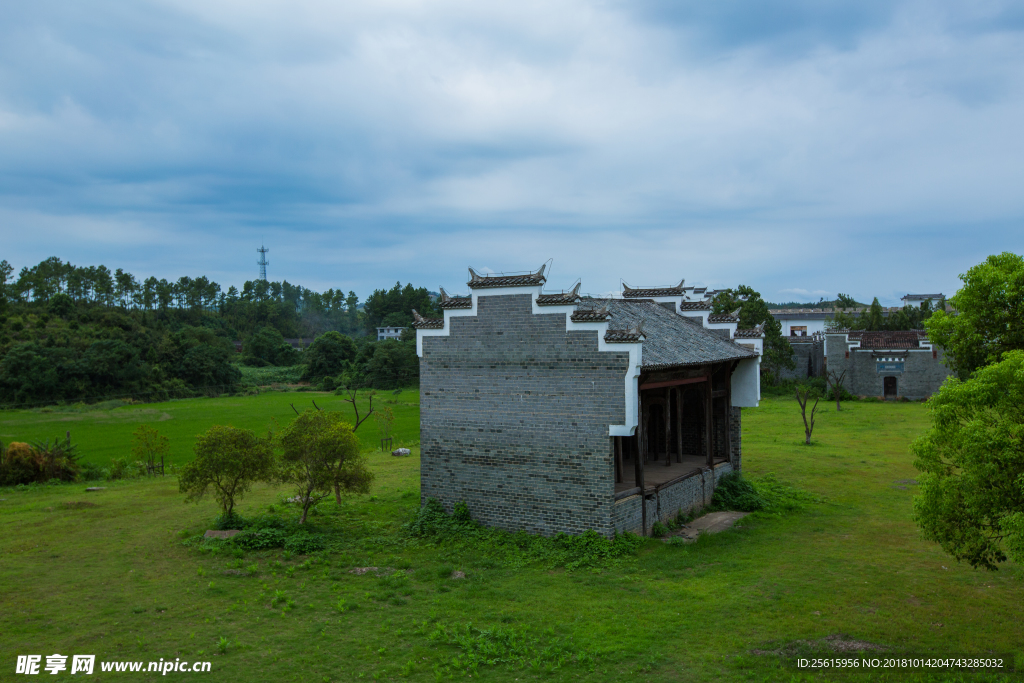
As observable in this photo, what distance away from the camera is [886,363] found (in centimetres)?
4519

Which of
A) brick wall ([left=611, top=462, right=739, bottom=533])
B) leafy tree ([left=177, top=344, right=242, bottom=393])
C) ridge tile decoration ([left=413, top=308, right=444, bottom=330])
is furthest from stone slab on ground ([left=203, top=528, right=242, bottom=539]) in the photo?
leafy tree ([left=177, top=344, right=242, bottom=393])

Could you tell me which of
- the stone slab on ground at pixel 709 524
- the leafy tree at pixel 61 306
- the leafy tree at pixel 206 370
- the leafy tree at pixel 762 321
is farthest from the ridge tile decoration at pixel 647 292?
the leafy tree at pixel 61 306

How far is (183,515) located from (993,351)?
18.3m

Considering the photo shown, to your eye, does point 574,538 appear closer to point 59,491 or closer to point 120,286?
point 59,491

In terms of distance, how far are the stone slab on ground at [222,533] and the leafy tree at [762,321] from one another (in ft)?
132

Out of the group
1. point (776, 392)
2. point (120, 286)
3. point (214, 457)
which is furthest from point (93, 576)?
point (120, 286)

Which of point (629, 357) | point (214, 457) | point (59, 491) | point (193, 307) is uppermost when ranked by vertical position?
point (193, 307)

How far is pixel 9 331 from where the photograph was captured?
175 feet

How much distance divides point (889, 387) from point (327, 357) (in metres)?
49.7

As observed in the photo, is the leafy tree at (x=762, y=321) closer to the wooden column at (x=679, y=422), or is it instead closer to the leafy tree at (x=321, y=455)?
the wooden column at (x=679, y=422)

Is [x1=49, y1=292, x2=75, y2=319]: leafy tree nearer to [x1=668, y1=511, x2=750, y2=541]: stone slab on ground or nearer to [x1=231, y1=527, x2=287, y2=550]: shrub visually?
[x1=231, y1=527, x2=287, y2=550]: shrub

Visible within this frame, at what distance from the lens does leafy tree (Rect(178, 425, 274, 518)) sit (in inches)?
596

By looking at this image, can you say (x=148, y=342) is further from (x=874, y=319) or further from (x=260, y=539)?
(x=874, y=319)

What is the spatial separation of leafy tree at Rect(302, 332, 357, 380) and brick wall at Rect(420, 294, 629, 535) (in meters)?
52.8
